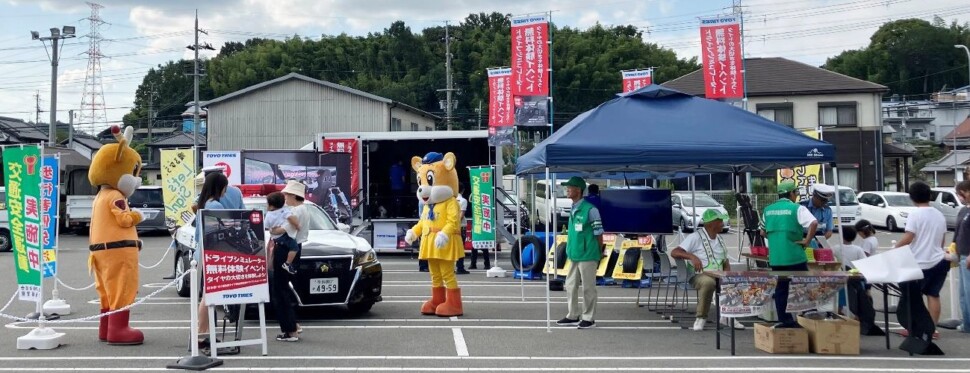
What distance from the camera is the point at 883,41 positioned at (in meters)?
73.4

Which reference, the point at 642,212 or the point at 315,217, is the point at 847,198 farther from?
the point at 315,217

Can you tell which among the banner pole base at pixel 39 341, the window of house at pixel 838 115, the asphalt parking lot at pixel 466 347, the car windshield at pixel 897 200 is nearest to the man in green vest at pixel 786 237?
the asphalt parking lot at pixel 466 347

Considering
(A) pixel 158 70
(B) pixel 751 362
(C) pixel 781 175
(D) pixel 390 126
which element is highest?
(A) pixel 158 70

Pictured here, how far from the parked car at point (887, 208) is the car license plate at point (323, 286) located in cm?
2606

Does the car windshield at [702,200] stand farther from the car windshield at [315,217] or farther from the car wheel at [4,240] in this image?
the car wheel at [4,240]

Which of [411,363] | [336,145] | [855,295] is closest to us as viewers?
[411,363]

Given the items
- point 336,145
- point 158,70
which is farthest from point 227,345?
point 158,70

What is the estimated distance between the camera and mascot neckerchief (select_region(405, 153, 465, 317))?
1073 cm

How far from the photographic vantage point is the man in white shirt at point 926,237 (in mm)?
8867

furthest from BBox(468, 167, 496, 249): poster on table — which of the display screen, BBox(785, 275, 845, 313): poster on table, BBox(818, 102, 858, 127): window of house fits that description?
BBox(818, 102, 858, 127): window of house

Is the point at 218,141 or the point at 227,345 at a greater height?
the point at 218,141

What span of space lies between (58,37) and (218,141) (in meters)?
12.5

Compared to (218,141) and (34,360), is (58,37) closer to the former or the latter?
(218,141)

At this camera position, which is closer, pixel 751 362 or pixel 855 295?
pixel 751 362
